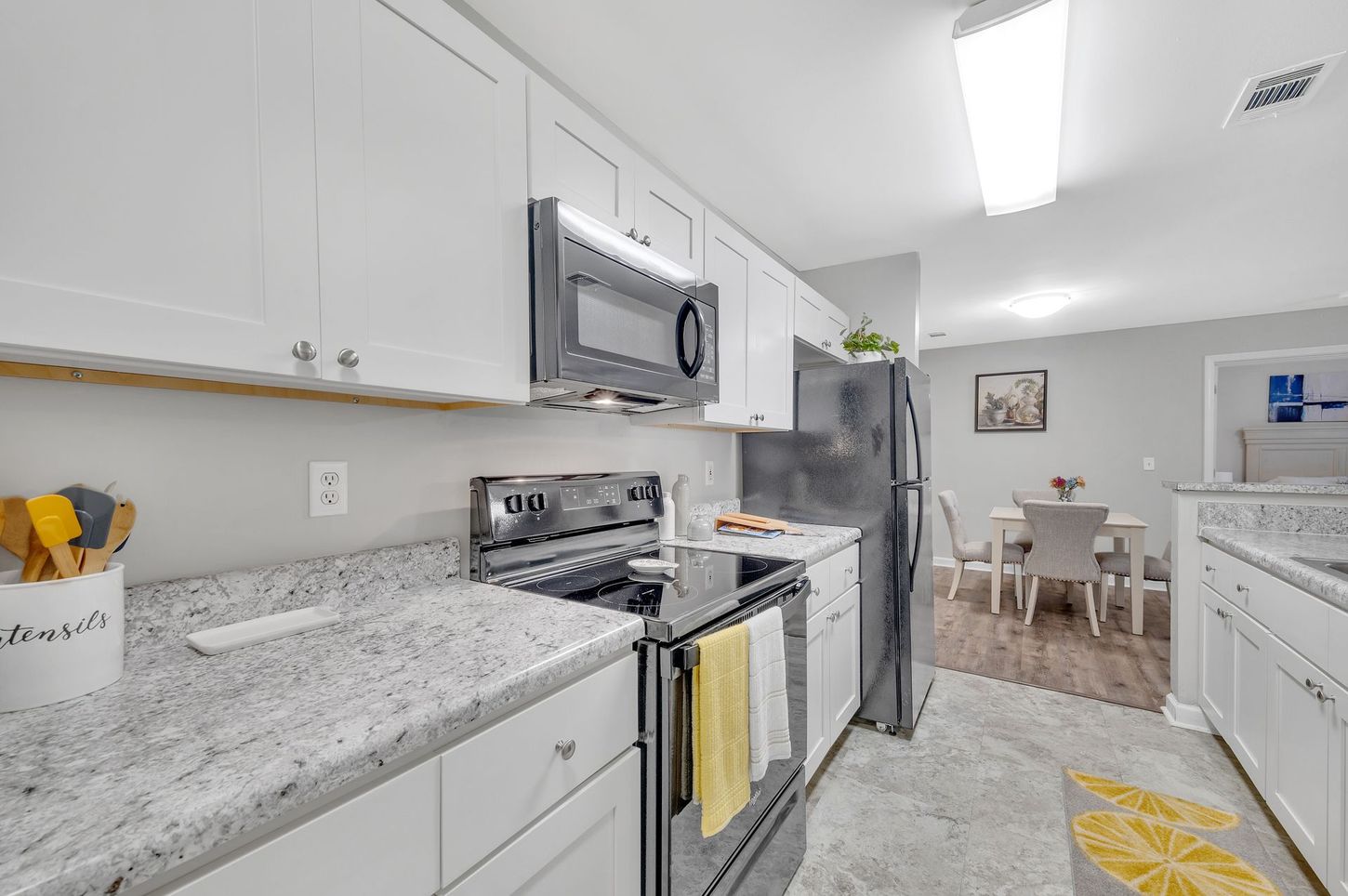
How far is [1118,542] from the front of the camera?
4.68 meters

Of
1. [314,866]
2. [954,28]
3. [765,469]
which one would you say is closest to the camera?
[314,866]

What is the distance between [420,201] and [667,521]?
1.32 m

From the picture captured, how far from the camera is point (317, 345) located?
2.95 feet

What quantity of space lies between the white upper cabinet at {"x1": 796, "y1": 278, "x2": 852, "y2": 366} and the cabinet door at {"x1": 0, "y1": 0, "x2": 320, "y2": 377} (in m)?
2.17

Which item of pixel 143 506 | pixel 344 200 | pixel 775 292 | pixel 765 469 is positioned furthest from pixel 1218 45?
pixel 143 506

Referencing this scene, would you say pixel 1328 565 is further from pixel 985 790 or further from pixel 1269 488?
pixel 985 790

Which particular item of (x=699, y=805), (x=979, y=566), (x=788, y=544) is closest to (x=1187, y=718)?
(x=788, y=544)

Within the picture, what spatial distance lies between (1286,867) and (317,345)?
2826 millimetres

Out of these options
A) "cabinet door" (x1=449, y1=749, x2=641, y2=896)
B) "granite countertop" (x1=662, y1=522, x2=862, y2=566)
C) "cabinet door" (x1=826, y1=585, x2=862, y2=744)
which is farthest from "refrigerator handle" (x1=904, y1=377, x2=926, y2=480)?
"cabinet door" (x1=449, y1=749, x2=641, y2=896)

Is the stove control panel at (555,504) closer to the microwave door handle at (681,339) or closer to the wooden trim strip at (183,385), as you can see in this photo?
the wooden trim strip at (183,385)

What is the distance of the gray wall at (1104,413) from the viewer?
16.2ft

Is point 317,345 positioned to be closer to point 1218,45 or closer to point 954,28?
point 954,28

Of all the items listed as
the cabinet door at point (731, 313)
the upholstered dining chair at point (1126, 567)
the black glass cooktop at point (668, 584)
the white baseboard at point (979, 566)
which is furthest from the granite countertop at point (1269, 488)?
the white baseboard at point (979, 566)

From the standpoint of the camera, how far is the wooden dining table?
3.79m
